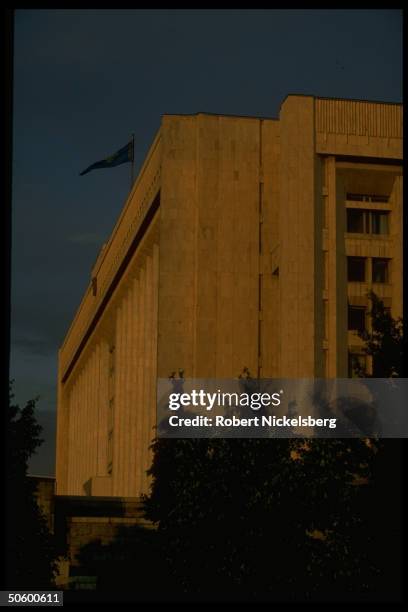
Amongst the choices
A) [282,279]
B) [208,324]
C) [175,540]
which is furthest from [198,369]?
[175,540]

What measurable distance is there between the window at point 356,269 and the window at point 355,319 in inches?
58.1

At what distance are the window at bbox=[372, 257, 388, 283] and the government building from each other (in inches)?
2.0

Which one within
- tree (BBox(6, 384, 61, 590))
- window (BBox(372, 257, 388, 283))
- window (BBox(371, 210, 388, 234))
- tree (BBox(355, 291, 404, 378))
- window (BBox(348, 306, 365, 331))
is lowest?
tree (BBox(6, 384, 61, 590))

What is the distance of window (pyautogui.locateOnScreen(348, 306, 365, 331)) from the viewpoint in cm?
6178

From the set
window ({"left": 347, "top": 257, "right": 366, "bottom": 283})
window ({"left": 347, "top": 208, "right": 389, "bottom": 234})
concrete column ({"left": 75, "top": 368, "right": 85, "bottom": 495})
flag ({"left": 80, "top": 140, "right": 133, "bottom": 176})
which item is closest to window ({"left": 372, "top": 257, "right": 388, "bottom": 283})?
window ({"left": 347, "top": 257, "right": 366, "bottom": 283})

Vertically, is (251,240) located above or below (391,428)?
above

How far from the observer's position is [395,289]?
61625 millimetres

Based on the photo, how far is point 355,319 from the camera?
62.0 metres

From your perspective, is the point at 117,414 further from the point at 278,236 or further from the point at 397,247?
the point at 397,247

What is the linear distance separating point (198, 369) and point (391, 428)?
2887cm

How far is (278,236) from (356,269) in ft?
14.1

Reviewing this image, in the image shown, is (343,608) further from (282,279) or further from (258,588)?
(282,279)

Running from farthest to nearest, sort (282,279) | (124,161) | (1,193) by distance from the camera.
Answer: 1. (124,161)
2. (282,279)
3. (1,193)

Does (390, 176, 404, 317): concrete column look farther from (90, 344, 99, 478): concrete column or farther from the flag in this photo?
(90, 344, 99, 478): concrete column
